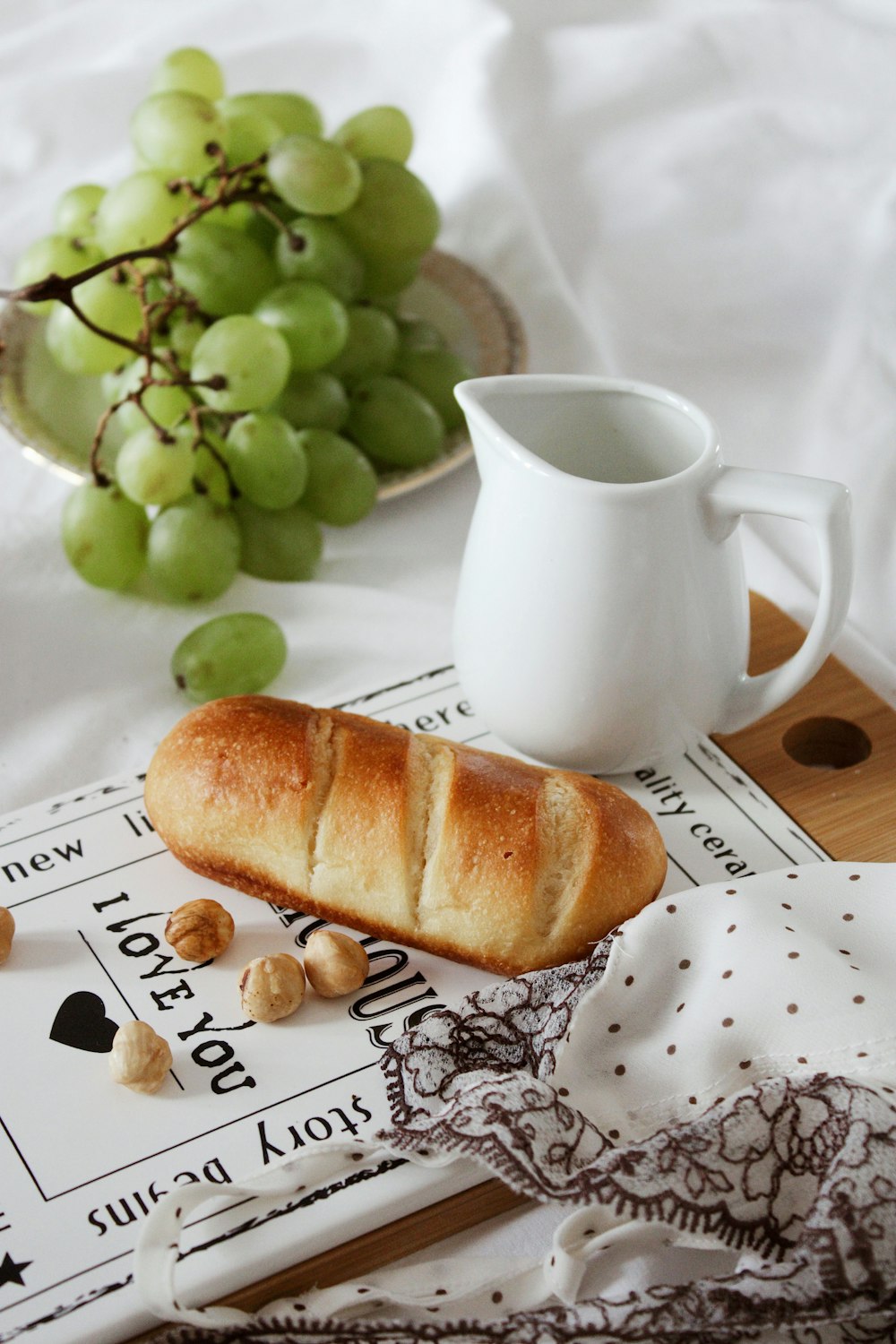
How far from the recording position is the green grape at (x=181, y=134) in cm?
130

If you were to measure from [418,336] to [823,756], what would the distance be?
0.66 metres

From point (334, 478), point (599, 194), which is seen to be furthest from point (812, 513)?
point (599, 194)

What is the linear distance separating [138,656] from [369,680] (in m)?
0.23

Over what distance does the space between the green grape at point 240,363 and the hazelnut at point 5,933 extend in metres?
0.52

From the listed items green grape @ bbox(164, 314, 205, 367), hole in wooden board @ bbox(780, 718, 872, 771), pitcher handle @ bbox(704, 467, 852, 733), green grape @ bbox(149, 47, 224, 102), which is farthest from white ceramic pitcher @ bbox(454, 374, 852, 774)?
green grape @ bbox(149, 47, 224, 102)

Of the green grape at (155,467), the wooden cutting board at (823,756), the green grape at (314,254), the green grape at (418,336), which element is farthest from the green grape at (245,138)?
the wooden cutting board at (823,756)

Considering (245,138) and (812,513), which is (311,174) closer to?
(245,138)

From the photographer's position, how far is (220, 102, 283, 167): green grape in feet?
4.44

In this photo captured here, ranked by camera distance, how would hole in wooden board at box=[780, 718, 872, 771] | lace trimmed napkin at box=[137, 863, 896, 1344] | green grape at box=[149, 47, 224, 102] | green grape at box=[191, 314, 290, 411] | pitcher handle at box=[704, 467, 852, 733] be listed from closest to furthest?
lace trimmed napkin at box=[137, 863, 896, 1344]
pitcher handle at box=[704, 467, 852, 733]
hole in wooden board at box=[780, 718, 872, 771]
green grape at box=[191, 314, 290, 411]
green grape at box=[149, 47, 224, 102]

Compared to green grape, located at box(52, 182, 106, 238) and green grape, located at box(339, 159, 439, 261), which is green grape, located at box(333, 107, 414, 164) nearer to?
green grape, located at box(339, 159, 439, 261)

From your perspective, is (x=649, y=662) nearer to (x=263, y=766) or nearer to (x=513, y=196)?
(x=263, y=766)

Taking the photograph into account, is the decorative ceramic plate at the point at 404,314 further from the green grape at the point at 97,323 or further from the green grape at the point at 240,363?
the green grape at the point at 240,363

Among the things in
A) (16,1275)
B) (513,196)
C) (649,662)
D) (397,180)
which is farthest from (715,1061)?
(513,196)

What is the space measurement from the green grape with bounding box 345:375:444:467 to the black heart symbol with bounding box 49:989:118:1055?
679 mm
